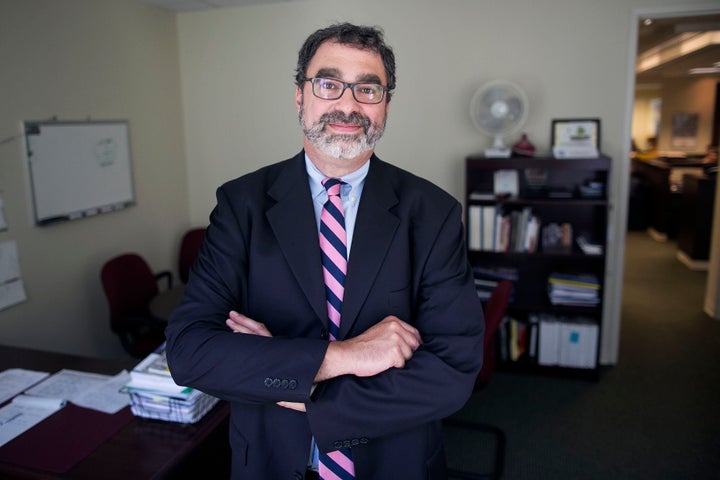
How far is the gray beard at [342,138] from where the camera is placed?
4.48ft

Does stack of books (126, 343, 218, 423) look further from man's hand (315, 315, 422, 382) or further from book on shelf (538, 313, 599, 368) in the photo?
book on shelf (538, 313, 599, 368)

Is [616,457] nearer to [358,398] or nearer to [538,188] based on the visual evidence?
[538,188]

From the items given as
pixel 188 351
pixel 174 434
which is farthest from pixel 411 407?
pixel 174 434

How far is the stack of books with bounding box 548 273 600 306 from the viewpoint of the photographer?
13.0 feet

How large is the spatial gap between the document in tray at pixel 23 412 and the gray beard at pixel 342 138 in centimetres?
153

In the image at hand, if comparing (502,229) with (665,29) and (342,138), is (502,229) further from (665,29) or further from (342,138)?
(665,29)

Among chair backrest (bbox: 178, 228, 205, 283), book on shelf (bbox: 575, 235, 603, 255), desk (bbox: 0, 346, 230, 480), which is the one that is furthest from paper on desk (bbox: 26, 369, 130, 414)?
book on shelf (bbox: 575, 235, 603, 255)

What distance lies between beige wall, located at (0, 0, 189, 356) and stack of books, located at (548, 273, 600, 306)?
305 centimetres

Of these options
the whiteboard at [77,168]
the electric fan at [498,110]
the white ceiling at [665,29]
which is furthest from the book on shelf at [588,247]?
the whiteboard at [77,168]

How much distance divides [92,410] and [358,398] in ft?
4.43

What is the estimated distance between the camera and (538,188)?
13.4 feet

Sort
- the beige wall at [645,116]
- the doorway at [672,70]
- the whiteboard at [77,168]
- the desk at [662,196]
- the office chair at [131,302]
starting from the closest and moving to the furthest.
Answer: the whiteboard at [77,168], the office chair at [131,302], the doorway at [672,70], the desk at [662,196], the beige wall at [645,116]

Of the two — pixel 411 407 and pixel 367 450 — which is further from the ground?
pixel 411 407

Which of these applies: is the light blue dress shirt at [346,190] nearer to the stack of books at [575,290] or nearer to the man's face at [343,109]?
the man's face at [343,109]
